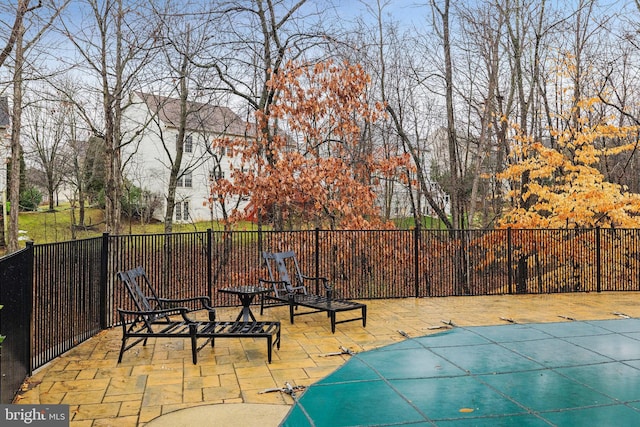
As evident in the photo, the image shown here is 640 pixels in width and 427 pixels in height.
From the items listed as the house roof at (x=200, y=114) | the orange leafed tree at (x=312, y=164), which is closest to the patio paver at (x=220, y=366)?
the orange leafed tree at (x=312, y=164)

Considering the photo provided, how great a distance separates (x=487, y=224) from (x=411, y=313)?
1084 cm

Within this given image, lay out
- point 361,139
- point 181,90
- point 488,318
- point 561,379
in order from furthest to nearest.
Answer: point 361,139 → point 181,90 → point 488,318 → point 561,379

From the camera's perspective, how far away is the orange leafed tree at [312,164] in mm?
12562

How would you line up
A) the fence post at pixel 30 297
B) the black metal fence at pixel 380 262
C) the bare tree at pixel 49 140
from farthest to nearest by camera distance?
1. the bare tree at pixel 49 140
2. the black metal fence at pixel 380 262
3. the fence post at pixel 30 297

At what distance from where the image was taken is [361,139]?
19.7m

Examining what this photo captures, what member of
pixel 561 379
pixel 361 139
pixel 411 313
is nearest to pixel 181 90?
pixel 361 139

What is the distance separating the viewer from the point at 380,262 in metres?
11.0

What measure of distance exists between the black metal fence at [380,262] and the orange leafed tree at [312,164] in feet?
6.36

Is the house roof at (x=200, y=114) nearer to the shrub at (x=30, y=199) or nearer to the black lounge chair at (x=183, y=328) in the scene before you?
the black lounge chair at (x=183, y=328)

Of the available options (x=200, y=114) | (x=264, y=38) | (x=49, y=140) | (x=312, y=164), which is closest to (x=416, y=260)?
(x=312, y=164)

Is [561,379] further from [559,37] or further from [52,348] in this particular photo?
[559,37]

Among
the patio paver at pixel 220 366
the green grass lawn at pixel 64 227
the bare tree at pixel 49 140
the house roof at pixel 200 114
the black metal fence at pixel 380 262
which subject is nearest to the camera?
the patio paver at pixel 220 366

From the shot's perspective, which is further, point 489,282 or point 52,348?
point 489,282

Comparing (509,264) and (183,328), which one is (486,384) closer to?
(183,328)
